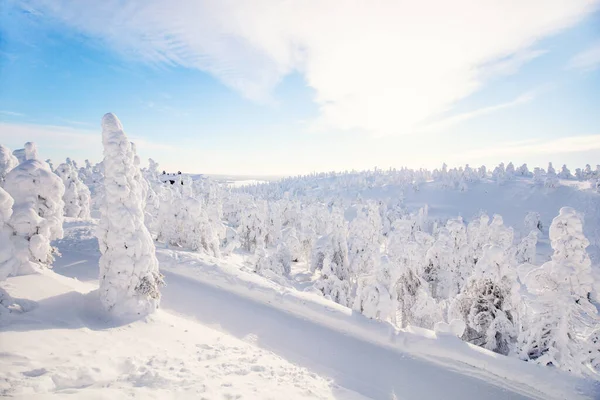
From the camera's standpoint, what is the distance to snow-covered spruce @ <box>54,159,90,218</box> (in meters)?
43.2

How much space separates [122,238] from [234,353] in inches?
271

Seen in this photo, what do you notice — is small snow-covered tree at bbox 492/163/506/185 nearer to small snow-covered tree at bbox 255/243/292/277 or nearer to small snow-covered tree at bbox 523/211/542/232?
small snow-covered tree at bbox 523/211/542/232

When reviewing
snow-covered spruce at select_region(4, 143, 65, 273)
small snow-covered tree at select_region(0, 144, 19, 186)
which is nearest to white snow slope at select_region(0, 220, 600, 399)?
snow-covered spruce at select_region(4, 143, 65, 273)

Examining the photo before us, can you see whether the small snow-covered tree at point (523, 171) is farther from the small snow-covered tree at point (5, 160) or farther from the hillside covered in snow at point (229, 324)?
the small snow-covered tree at point (5, 160)

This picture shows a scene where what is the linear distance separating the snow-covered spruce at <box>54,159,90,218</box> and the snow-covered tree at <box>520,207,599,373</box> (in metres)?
52.6

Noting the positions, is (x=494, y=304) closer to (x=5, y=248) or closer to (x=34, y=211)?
(x=5, y=248)

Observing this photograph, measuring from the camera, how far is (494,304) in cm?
1619

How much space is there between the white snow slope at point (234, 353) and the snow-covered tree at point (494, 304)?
3.18 m

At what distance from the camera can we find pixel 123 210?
1308 cm

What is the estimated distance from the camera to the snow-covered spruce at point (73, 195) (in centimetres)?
4325

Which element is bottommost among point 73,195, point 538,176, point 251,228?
point 251,228

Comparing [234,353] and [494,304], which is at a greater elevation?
[494,304]

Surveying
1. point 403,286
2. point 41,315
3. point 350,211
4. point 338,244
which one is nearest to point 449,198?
point 350,211

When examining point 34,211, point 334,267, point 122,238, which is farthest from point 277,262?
point 34,211
